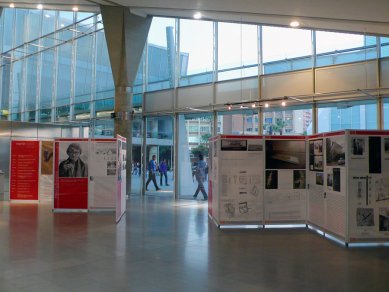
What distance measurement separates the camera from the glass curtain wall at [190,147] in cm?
1528

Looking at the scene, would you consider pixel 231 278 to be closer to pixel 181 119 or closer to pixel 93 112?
pixel 181 119

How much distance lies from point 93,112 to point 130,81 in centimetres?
465

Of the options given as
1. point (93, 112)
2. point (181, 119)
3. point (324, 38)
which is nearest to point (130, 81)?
point (181, 119)

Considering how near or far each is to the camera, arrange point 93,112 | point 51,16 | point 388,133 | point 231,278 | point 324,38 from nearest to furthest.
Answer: point 231,278 → point 388,133 → point 324,38 → point 93,112 → point 51,16

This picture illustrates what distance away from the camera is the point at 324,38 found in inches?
477

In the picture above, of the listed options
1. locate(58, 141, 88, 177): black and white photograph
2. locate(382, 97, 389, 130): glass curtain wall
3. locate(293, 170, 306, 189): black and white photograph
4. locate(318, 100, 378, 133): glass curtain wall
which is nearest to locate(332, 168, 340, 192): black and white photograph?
locate(293, 170, 306, 189): black and white photograph

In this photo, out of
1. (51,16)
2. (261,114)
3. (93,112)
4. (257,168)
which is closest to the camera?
(257,168)

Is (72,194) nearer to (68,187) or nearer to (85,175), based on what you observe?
(68,187)

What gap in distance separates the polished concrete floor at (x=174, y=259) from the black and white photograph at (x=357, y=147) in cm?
171

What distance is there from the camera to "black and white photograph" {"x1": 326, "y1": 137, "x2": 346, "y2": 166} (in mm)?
7453

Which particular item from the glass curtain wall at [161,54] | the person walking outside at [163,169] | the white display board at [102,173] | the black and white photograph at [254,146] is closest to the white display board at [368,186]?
the black and white photograph at [254,146]

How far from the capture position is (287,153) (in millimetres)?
9281

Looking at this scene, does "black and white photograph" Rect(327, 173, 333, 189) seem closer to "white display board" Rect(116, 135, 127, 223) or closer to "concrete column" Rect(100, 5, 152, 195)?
"white display board" Rect(116, 135, 127, 223)

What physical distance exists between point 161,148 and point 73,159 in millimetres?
5343
